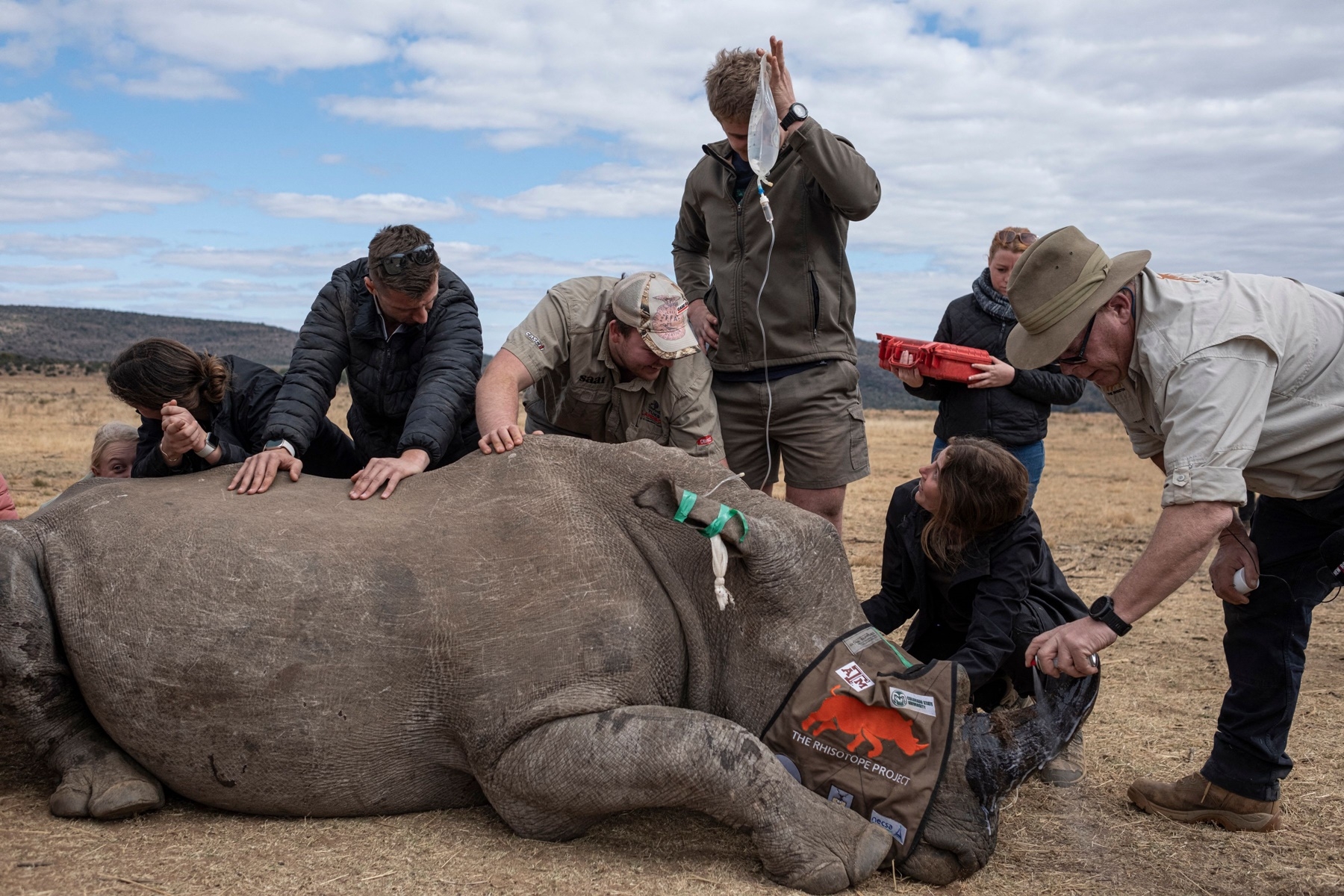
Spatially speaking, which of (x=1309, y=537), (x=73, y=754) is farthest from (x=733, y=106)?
(x=73, y=754)

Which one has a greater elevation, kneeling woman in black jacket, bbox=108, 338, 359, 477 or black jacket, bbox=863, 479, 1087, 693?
kneeling woman in black jacket, bbox=108, 338, 359, 477

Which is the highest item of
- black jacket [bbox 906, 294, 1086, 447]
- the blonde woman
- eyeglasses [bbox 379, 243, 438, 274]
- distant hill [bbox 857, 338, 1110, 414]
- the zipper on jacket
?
eyeglasses [bbox 379, 243, 438, 274]

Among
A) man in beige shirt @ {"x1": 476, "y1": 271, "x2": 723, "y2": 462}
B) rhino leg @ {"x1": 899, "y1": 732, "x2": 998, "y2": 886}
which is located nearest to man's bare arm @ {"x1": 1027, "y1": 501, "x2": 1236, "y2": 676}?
rhino leg @ {"x1": 899, "y1": 732, "x2": 998, "y2": 886}

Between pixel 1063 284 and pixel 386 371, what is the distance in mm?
3170

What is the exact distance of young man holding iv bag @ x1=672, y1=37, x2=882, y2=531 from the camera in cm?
558

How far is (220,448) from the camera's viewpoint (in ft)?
15.5

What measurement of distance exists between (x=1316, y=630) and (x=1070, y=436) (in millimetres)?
29318

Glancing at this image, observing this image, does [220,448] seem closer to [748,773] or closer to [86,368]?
[748,773]

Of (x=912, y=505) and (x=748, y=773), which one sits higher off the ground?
(x=912, y=505)

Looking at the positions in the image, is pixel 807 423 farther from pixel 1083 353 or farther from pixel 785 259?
pixel 1083 353

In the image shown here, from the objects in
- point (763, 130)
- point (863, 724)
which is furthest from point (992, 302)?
point (863, 724)

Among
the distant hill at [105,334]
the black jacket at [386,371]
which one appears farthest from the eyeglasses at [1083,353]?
the distant hill at [105,334]

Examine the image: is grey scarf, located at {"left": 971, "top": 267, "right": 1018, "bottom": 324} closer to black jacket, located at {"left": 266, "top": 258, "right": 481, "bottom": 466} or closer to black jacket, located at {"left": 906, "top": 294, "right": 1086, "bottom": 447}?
black jacket, located at {"left": 906, "top": 294, "right": 1086, "bottom": 447}

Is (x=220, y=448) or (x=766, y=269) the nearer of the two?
(x=220, y=448)
